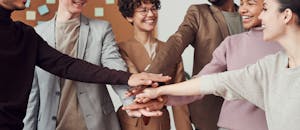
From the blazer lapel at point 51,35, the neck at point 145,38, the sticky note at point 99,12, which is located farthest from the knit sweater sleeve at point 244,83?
the sticky note at point 99,12

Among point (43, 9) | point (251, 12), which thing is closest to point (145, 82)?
point (251, 12)

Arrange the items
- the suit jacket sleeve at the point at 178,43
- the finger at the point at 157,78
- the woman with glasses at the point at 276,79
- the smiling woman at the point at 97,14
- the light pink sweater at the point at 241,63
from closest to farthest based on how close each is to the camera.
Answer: the woman with glasses at the point at 276,79 < the light pink sweater at the point at 241,63 < the finger at the point at 157,78 < the suit jacket sleeve at the point at 178,43 < the smiling woman at the point at 97,14

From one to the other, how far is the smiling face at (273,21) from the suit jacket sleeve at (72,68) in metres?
0.57

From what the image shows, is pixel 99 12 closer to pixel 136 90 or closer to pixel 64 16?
pixel 64 16

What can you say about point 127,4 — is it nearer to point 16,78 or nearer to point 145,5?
point 145,5

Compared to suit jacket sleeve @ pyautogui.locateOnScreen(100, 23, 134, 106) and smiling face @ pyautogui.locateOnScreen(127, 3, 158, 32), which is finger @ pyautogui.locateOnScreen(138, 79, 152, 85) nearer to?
suit jacket sleeve @ pyautogui.locateOnScreen(100, 23, 134, 106)

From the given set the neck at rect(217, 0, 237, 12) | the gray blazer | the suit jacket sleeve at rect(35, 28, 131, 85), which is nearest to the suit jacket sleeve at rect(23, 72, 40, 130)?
the gray blazer

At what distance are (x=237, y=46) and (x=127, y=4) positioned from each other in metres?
0.59

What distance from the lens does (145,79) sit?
1591 mm

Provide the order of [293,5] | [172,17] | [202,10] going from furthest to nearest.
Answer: [172,17]
[202,10]
[293,5]

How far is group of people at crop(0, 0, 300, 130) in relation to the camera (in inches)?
51.9

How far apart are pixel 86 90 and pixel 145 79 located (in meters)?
0.31

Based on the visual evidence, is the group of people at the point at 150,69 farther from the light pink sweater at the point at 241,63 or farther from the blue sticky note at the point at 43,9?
the blue sticky note at the point at 43,9

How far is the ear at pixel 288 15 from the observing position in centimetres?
128
